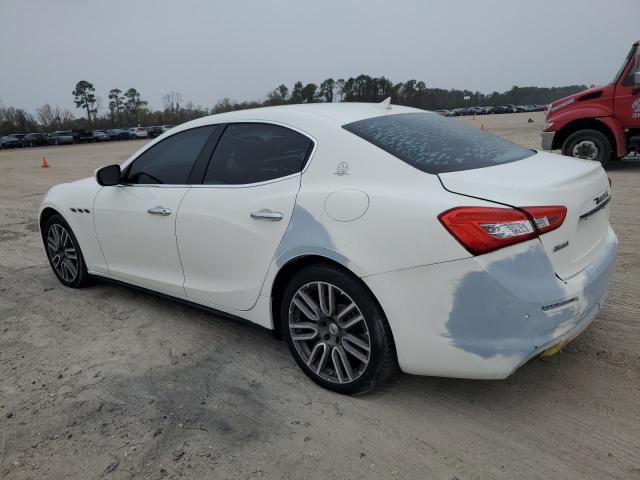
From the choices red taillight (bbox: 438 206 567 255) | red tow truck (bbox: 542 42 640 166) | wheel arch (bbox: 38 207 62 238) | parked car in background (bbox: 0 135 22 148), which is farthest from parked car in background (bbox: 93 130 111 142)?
red taillight (bbox: 438 206 567 255)

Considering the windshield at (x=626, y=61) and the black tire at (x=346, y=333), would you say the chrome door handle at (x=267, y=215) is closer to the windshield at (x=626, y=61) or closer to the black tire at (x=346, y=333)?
the black tire at (x=346, y=333)

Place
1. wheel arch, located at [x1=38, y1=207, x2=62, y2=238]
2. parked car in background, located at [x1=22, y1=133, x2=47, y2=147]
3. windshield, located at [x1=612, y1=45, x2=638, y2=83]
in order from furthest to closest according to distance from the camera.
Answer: parked car in background, located at [x1=22, y1=133, x2=47, y2=147] < windshield, located at [x1=612, y1=45, x2=638, y2=83] < wheel arch, located at [x1=38, y1=207, x2=62, y2=238]

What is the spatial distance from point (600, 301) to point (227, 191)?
2.22 meters

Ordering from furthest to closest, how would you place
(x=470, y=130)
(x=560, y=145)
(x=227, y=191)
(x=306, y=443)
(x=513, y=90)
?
(x=513, y=90), (x=560, y=145), (x=470, y=130), (x=227, y=191), (x=306, y=443)

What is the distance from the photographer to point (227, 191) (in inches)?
127

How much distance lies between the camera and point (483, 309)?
7.47 feet

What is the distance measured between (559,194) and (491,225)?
443 mm

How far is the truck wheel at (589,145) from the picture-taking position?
952 cm

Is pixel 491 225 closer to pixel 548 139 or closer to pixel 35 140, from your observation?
pixel 548 139

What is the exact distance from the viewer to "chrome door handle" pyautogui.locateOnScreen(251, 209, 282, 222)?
2.91 meters

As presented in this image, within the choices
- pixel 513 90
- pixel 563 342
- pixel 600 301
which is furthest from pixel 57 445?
pixel 513 90

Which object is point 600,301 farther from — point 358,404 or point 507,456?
point 358,404

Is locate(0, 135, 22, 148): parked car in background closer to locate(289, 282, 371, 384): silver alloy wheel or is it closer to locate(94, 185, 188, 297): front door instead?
locate(94, 185, 188, 297): front door

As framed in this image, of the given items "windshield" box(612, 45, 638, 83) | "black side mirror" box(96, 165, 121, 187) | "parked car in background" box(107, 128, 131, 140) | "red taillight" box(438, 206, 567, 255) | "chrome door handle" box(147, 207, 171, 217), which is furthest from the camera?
"parked car in background" box(107, 128, 131, 140)
